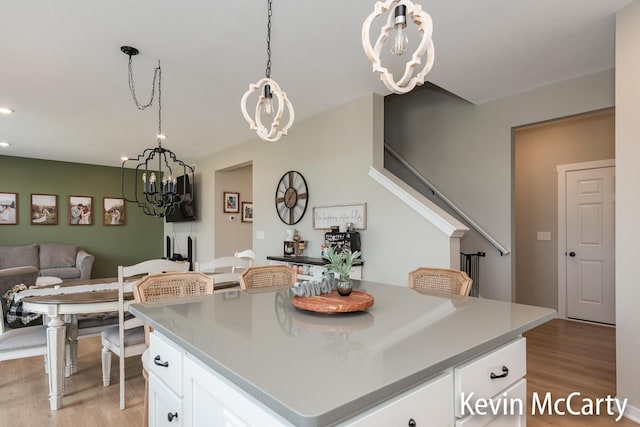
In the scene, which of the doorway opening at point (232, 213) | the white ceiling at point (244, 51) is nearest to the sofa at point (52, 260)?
the doorway opening at point (232, 213)

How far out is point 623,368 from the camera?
2.27 m

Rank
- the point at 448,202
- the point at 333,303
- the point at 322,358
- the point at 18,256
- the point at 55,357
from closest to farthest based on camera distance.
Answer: the point at 322,358 < the point at 333,303 < the point at 55,357 < the point at 448,202 < the point at 18,256

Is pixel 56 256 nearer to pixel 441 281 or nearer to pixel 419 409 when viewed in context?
pixel 441 281

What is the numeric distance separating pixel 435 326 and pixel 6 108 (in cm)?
504

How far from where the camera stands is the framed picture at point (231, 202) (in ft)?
22.4

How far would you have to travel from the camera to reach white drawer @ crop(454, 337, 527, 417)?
104 centimetres

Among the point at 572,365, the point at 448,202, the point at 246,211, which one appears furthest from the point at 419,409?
the point at 246,211

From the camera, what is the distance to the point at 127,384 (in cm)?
279

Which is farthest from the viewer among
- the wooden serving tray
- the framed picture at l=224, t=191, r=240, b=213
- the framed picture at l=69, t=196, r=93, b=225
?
the framed picture at l=69, t=196, r=93, b=225

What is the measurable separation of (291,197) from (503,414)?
367 centimetres

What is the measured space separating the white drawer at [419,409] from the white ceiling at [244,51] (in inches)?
82.2

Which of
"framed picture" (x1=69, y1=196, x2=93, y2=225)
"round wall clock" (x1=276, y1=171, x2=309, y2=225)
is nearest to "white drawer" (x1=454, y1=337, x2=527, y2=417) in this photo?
"round wall clock" (x1=276, y1=171, x2=309, y2=225)

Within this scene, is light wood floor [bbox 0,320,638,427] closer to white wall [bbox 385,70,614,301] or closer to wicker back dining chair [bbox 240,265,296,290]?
white wall [bbox 385,70,614,301]

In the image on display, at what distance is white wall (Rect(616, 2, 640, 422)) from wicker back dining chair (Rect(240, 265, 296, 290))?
2038 millimetres
